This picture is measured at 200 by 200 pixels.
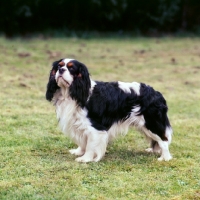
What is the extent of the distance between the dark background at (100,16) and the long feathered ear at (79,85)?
1590 cm

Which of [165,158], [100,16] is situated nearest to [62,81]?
[165,158]

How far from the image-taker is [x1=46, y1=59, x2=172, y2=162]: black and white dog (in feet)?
20.3

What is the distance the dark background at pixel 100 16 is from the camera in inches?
878

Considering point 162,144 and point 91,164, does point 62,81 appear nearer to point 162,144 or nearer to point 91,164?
point 91,164

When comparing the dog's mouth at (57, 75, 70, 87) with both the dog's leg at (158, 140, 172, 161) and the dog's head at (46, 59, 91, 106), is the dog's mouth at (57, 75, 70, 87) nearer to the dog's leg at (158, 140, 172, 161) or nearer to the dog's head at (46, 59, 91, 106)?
the dog's head at (46, 59, 91, 106)

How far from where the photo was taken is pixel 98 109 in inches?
249

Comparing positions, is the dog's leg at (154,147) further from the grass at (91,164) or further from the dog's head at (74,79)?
the dog's head at (74,79)

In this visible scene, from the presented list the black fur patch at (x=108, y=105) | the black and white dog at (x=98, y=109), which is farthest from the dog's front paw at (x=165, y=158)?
the black fur patch at (x=108, y=105)

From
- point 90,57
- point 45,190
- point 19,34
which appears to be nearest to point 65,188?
point 45,190

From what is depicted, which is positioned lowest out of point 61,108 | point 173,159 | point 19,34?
point 19,34

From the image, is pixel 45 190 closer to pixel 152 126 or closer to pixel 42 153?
pixel 42 153

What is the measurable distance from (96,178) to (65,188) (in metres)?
0.51

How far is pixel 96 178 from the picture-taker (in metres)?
5.61

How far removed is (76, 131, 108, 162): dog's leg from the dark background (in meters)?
15.9
